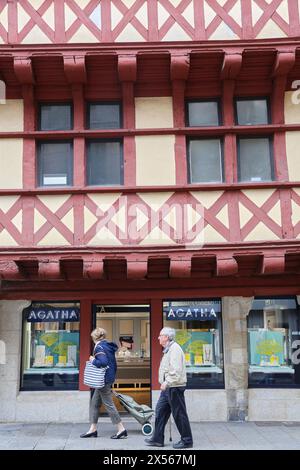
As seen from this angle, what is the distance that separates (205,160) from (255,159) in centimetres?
93

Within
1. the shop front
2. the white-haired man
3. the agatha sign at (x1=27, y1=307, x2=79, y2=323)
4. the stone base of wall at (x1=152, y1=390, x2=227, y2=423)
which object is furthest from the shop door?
the white-haired man

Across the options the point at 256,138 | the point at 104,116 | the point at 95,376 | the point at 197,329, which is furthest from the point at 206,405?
the point at 104,116

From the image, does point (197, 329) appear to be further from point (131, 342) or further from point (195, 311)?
point (131, 342)

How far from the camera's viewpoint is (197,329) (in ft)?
32.8

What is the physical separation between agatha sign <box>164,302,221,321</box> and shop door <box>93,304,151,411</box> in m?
0.45

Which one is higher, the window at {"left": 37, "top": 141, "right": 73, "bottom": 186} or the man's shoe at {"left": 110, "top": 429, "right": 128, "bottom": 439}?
the window at {"left": 37, "top": 141, "right": 73, "bottom": 186}

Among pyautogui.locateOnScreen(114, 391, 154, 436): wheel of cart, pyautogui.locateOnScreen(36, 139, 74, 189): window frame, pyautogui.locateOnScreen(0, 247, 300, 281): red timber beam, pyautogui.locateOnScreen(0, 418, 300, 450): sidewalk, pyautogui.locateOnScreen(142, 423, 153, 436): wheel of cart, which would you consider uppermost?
A: pyautogui.locateOnScreen(36, 139, 74, 189): window frame

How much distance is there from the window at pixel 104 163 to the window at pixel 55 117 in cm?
64

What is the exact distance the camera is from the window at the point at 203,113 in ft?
32.9

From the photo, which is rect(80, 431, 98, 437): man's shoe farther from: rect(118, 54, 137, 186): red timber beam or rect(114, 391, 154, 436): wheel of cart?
rect(118, 54, 137, 186): red timber beam

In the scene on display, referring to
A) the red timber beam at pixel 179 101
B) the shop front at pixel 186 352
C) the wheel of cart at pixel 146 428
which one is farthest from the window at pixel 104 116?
the wheel of cart at pixel 146 428

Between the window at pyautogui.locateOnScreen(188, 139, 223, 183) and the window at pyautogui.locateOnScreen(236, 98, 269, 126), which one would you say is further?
the window at pyautogui.locateOnScreen(236, 98, 269, 126)

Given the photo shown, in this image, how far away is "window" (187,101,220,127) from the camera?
10039mm
